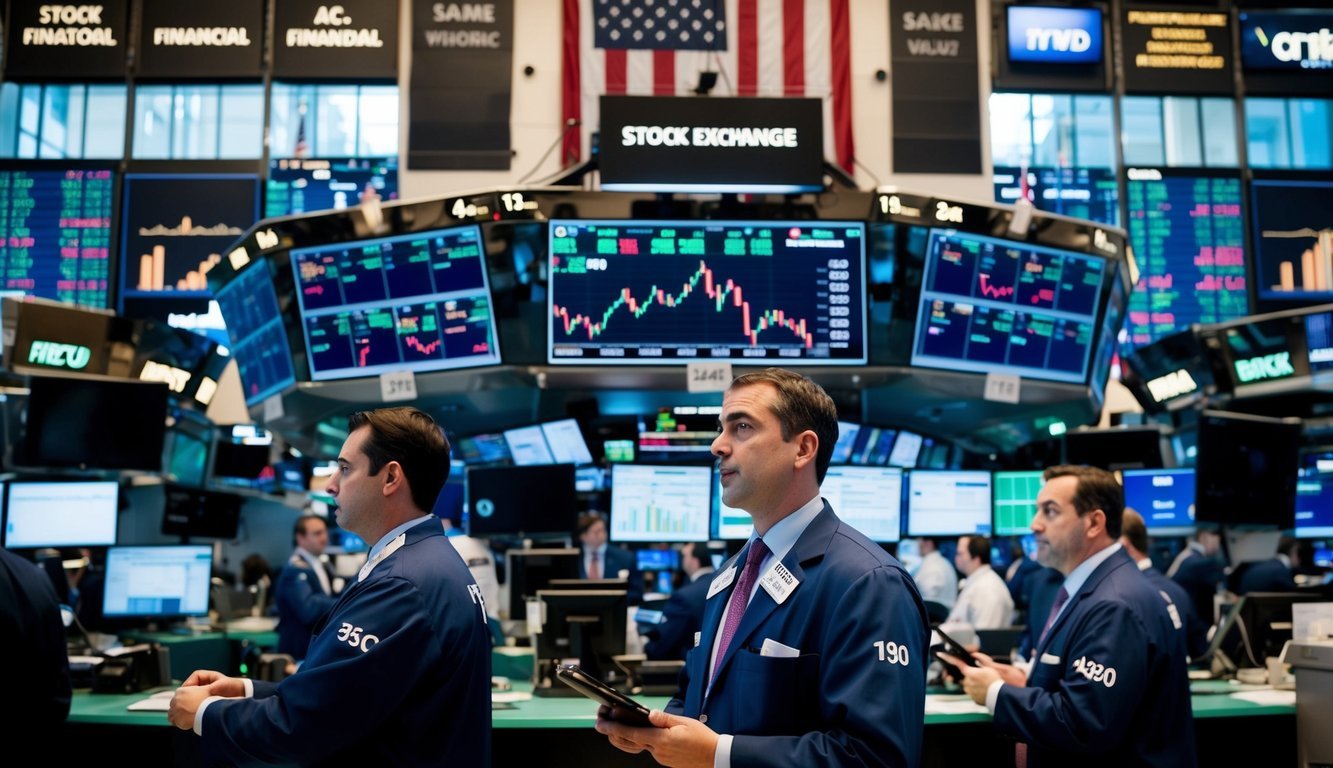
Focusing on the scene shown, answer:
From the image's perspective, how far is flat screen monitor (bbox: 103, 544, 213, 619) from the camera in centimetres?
634

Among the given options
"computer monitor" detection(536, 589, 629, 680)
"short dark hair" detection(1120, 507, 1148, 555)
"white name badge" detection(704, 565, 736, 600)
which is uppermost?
"white name badge" detection(704, 565, 736, 600)

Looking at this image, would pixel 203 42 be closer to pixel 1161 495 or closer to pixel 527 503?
pixel 527 503

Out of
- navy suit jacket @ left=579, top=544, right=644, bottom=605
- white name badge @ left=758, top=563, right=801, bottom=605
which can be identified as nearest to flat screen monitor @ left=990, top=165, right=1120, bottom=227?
navy suit jacket @ left=579, top=544, right=644, bottom=605

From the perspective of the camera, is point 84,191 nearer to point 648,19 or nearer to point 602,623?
point 648,19

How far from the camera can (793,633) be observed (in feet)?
6.54

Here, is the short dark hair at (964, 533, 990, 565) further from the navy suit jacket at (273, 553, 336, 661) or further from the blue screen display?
the blue screen display

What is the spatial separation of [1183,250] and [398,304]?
673 centimetres

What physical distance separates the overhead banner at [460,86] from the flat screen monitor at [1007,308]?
15.3 ft

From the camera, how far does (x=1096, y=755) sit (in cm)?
305

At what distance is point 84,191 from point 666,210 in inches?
234

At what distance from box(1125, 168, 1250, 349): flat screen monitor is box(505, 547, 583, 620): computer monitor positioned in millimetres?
5811

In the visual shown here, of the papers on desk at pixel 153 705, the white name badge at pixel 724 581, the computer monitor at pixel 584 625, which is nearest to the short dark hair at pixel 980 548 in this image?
the computer monitor at pixel 584 625

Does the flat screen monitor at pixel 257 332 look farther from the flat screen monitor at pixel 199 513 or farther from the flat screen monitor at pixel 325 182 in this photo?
the flat screen monitor at pixel 325 182

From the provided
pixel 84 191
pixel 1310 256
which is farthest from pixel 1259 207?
pixel 84 191
